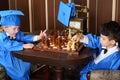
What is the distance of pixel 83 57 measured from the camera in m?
2.08

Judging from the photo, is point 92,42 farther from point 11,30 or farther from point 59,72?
point 11,30

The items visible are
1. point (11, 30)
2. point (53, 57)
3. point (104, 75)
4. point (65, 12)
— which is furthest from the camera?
point (65, 12)

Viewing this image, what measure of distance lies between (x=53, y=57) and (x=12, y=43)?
16.3 inches

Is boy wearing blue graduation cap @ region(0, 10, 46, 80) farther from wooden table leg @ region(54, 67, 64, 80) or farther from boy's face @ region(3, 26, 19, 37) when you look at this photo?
wooden table leg @ region(54, 67, 64, 80)

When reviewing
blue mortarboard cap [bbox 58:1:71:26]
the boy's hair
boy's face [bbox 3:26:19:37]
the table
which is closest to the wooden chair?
the table

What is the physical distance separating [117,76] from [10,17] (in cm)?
101

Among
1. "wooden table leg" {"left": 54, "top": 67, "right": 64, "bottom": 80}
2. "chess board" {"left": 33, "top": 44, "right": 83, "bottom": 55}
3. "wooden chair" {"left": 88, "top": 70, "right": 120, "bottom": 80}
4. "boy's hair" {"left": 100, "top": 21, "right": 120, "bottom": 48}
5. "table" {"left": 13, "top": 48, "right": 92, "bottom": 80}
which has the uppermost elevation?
"boy's hair" {"left": 100, "top": 21, "right": 120, "bottom": 48}

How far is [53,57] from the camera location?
2080mm

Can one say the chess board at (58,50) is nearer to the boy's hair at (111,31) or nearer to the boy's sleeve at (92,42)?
the boy's sleeve at (92,42)

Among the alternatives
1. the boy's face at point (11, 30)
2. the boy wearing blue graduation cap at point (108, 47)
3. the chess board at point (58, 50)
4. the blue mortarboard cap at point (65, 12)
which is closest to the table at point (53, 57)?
the chess board at point (58, 50)

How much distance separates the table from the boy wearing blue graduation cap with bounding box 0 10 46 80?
0.34 feet

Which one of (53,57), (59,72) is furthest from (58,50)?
(59,72)

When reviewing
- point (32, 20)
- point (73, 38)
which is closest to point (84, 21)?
point (73, 38)

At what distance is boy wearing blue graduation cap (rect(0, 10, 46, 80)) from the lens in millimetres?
2299
